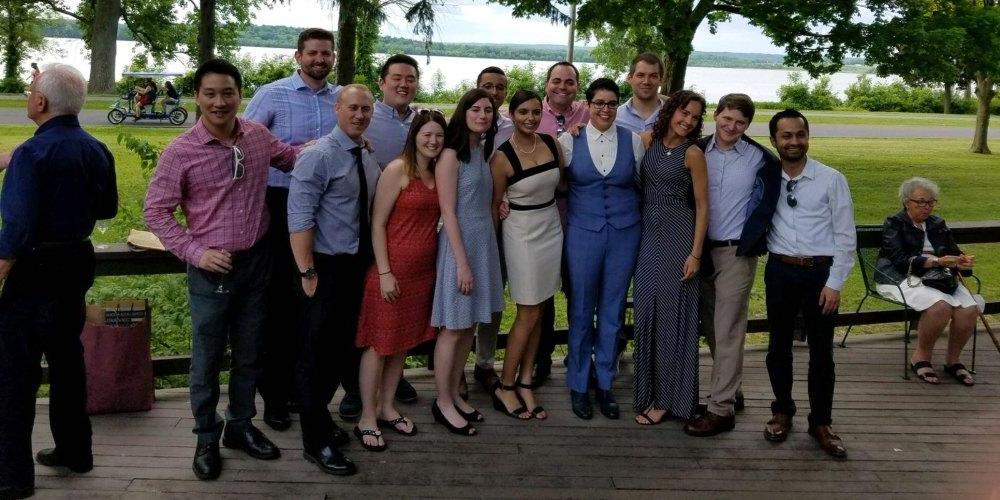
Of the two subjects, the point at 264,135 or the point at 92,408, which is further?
the point at 92,408

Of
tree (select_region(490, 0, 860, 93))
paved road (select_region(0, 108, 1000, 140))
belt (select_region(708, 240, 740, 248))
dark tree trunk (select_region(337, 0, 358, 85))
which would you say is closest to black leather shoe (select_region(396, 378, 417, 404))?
belt (select_region(708, 240, 740, 248))

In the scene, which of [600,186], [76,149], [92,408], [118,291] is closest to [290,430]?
[92,408]

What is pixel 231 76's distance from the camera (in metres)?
3.45

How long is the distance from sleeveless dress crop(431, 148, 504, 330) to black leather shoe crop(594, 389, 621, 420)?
31.8 inches

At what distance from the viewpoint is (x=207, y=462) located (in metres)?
3.59

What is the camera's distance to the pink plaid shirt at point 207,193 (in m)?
3.37

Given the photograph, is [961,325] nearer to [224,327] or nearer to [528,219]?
[528,219]

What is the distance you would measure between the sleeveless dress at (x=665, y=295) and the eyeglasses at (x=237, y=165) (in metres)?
1.85

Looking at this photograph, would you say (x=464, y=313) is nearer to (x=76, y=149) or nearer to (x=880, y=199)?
(x=76, y=149)

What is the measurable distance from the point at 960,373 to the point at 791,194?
1.93 metres

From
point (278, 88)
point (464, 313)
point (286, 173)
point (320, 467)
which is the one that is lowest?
point (320, 467)

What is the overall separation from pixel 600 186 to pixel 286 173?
143 cm

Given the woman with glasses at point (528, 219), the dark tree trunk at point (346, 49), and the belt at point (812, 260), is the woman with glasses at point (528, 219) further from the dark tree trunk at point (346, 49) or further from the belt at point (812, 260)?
the dark tree trunk at point (346, 49)

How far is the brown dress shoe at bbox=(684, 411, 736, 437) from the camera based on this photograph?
164 inches
